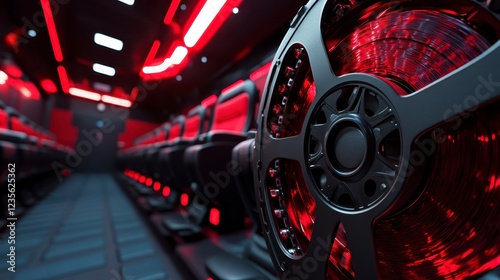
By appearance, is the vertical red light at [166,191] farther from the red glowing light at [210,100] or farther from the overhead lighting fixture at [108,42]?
the red glowing light at [210,100]

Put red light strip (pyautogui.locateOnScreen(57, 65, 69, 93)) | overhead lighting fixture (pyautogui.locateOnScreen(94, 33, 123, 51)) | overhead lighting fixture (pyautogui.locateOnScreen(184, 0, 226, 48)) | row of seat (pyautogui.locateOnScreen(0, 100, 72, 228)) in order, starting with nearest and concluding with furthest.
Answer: row of seat (pyautogui.locateOnScreen(0, 100, 72, 228)), overhead lighting fixture (pyautogui.locateOnScreen(184, 0, 226, 48)), overhead lighting fixture (pyautogui.locateOnScreen(94, 33, 123, 51)), red light strip (pyautogui.locateOnScreen(57, 65, 69, 93))

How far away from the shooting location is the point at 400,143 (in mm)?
330

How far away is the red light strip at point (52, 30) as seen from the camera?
3.86 metres

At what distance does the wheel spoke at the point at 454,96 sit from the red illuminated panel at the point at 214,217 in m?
1.34

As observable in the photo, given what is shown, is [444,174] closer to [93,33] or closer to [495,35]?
[495,35]

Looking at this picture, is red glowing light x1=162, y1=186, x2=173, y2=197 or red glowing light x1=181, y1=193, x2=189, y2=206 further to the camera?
red glowing light x1=162, y1=186, x2=173, y2=197

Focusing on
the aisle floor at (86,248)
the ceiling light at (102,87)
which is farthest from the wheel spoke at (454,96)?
the ceiling light at (102,87)

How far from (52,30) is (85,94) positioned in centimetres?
558

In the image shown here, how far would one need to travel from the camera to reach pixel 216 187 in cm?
141

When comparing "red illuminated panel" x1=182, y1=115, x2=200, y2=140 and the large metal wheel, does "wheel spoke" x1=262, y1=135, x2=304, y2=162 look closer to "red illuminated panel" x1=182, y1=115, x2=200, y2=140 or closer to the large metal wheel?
the large metal wheel

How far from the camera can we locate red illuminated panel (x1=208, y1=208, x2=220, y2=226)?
58.8 inches

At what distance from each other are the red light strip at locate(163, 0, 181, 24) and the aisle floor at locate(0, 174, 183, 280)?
9.11ft

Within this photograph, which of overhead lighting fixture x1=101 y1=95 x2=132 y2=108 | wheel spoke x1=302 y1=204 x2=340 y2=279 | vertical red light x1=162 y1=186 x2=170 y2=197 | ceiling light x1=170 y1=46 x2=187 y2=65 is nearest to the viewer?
wheel spoke x1=302 y1=204 x2=340 y2=279

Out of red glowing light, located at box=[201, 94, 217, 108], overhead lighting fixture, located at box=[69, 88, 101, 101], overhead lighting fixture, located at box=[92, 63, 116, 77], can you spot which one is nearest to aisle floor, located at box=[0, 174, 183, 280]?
red glowing light, located at box=[201, 94, 217, 108]
